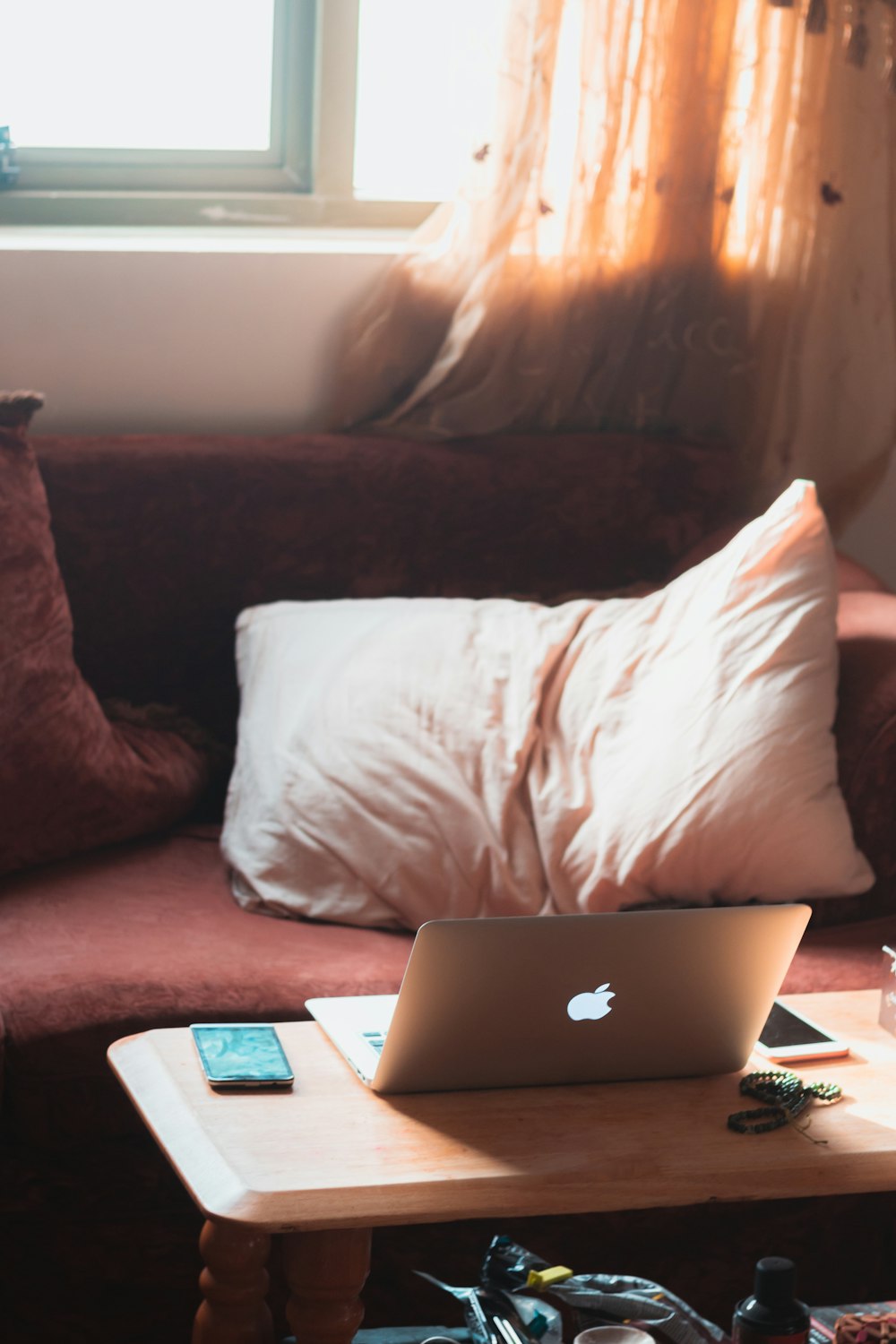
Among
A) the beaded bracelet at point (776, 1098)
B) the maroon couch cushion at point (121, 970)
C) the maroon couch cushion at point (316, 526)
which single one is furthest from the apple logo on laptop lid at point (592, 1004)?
the maroon couch cushion at point (316, 526)

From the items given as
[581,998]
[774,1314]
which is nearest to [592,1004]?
[581,998]

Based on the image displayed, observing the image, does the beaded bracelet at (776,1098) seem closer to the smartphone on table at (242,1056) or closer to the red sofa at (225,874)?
the red sofa at (225,874)

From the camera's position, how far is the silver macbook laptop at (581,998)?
1.07 meters

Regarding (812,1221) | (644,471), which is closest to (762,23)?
(644,471)

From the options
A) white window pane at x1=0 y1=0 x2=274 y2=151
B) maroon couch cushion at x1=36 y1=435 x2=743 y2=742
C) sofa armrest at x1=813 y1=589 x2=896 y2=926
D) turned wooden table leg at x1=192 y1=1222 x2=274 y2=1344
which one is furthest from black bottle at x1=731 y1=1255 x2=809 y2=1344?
white window pane at x1=0 y1=0 x2=274 y2=151

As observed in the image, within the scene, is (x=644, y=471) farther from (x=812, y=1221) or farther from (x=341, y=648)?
(x=812, y=1221)

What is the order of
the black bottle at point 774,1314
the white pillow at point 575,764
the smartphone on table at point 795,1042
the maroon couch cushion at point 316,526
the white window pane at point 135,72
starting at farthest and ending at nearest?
the white window pane at point 135,72 < the maroon couch cushion at point 316,526 < the white pillow at point 575,764 < the smartphone on table at point 795,1042 < the black bottle at point 774,1314

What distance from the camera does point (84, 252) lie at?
7.33ft

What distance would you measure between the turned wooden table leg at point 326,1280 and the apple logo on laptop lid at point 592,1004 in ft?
0.72

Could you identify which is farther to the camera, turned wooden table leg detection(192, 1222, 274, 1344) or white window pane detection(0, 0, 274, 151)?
white window pane detection(0, 0, 274, 151)

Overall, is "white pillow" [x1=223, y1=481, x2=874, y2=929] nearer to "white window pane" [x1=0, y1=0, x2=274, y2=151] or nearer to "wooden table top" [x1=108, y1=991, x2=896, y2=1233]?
"wooden table top" [x1=108, y1=991, x2=896, y2=1233]

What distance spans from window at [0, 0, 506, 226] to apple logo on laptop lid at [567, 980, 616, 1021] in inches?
63.4

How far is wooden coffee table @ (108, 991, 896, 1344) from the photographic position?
39.1 inches

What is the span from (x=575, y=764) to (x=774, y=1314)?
2.72 feet
